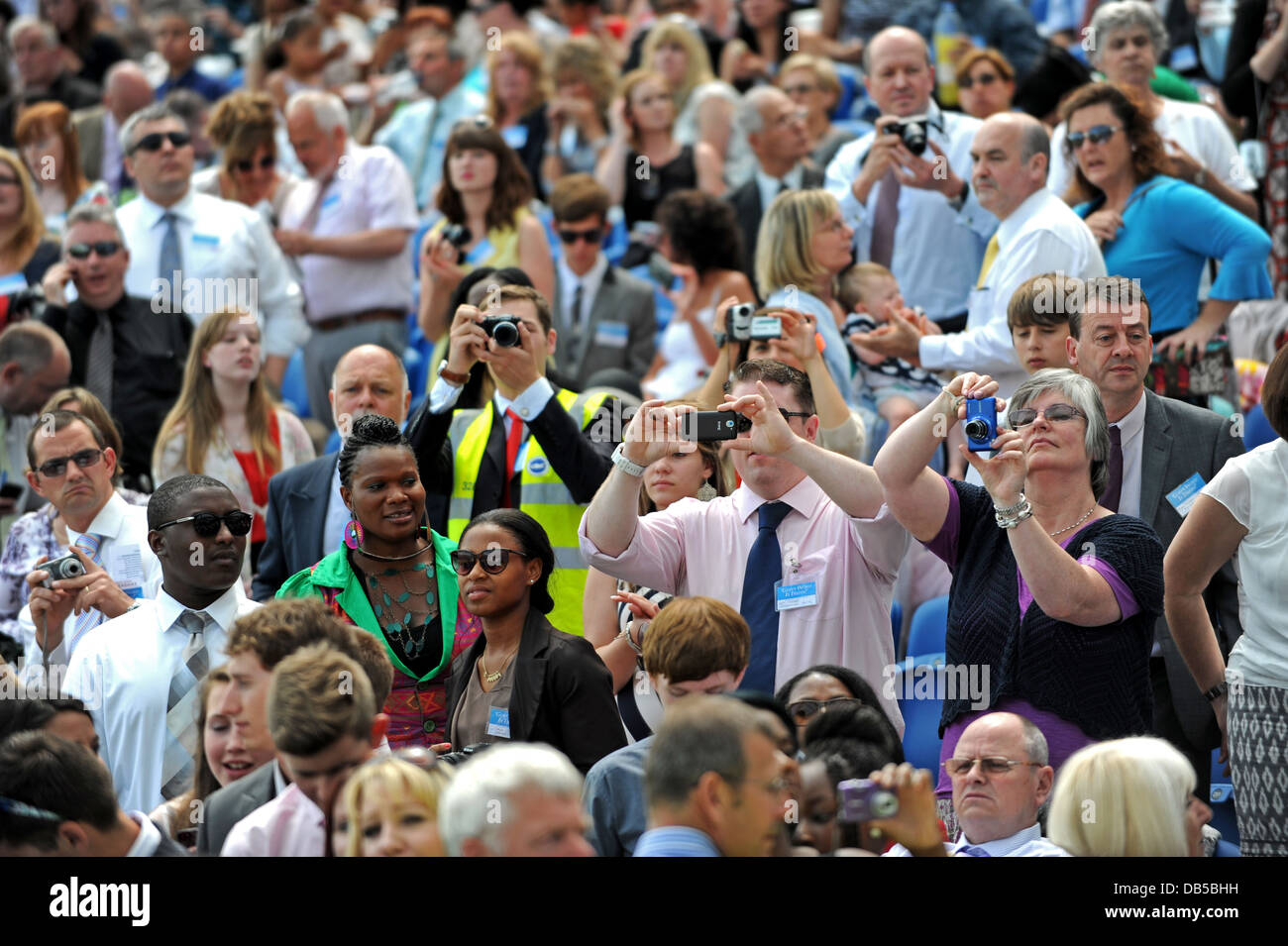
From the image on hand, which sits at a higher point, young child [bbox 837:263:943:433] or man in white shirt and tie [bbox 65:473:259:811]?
young child [bbox 837:263:943:433]

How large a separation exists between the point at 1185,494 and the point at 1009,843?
1.71 m

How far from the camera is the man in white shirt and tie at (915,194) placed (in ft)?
24.2

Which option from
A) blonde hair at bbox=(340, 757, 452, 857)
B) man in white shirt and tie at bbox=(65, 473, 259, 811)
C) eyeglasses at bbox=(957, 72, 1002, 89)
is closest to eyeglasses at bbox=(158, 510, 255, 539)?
man in white shirt and tie at bbox=(65, 473, 259, 811)

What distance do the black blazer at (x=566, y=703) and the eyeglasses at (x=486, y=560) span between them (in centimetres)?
25

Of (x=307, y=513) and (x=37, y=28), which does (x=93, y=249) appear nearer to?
(x=307, y=513)

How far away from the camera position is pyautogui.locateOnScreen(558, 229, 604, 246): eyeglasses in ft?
28.2

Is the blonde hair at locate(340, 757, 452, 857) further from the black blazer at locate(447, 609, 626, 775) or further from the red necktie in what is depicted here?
the red necktie

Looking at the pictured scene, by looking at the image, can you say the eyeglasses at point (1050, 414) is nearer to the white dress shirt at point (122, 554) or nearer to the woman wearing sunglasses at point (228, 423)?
the white dress shirt at point (122, 554)

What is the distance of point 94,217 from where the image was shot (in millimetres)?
7754

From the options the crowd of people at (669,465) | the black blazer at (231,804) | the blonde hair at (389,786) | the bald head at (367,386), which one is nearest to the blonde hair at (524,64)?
the crowd of people at (669,465)

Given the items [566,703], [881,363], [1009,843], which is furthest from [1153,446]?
[566,703]

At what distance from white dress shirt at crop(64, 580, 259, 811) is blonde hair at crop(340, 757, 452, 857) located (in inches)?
56.8

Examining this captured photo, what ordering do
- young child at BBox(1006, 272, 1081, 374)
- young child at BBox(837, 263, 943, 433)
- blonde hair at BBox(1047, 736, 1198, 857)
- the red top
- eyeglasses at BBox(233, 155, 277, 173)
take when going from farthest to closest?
eyeglasses at BBox(233, 155, 277, 173) → young child at BBox(837, 263, 943, 433) → the red top → young child at BBox(1006, 272, 1081, 374) → blonde hair at BBox(1047, 736, 1198, 857)
